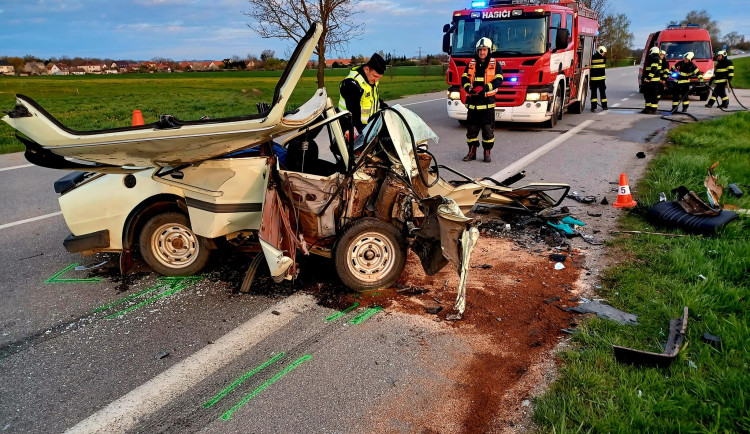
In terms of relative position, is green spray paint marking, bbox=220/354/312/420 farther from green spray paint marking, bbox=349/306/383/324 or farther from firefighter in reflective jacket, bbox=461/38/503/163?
firefighter in reflective jacket, bbox=461/38/503/163

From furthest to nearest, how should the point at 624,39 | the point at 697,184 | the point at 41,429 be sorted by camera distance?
the point at 624,39 < the point at 697,184 < the point at 41,429

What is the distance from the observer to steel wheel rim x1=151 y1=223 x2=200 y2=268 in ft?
14.8

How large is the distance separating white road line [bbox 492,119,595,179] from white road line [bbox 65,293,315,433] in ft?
16.4

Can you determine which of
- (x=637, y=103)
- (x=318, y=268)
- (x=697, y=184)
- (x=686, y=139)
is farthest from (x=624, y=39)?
(x=318, y=268)

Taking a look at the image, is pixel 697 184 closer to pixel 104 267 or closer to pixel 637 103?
pixel 104 267

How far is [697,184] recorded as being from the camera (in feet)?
22.4

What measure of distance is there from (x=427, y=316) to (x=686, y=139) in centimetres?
925

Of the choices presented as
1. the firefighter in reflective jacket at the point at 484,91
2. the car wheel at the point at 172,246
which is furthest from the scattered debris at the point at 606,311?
the firefighter in reflective jacket at the point at 484,91

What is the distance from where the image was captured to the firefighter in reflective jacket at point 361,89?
6.19 meters

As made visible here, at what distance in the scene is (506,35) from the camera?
1195 centimetres

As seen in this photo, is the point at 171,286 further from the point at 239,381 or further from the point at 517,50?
the point at 517,50

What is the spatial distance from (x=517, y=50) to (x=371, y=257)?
9110 millimetres

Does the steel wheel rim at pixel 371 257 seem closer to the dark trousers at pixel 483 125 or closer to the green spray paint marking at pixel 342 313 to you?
the green spray paint marking at pixel 342 313

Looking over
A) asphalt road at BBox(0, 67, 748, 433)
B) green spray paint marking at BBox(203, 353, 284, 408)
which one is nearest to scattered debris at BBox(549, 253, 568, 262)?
asphalt road at BBox(0, 67, 748, 433)
